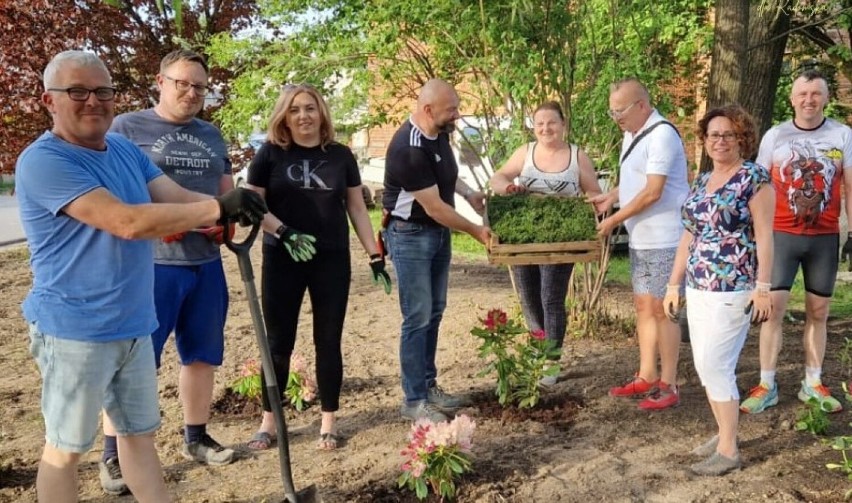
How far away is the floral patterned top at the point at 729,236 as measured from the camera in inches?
140

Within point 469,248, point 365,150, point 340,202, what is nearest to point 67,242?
point 340,202

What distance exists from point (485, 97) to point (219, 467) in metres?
3.44

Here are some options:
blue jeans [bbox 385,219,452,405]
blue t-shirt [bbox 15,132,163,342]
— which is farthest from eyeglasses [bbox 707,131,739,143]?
blue t-shirt [bbox 15,132,163,342]

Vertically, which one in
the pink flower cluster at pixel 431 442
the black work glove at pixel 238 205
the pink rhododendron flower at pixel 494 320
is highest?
the black work glove at pixel 238 205

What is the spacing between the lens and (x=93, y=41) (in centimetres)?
789

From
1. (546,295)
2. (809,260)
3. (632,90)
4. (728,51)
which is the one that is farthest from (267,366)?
(728,51)

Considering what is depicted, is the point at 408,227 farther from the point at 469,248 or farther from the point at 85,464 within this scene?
the point at 469,248

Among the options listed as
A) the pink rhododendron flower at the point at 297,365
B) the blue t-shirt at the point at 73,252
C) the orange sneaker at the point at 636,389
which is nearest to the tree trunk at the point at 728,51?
the orange sneaker at the point at 636,389

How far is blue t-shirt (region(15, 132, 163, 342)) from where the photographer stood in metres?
2.57

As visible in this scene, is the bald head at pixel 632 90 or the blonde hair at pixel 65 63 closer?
the blonde hair at pixel 65 63

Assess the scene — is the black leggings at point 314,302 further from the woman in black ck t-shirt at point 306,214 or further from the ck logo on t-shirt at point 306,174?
the ck logo on t-shirt at point 306,174

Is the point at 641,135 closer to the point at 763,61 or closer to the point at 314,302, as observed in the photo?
the point at 314,302

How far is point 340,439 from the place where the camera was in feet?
14.1

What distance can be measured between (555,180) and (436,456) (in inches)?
84.7
